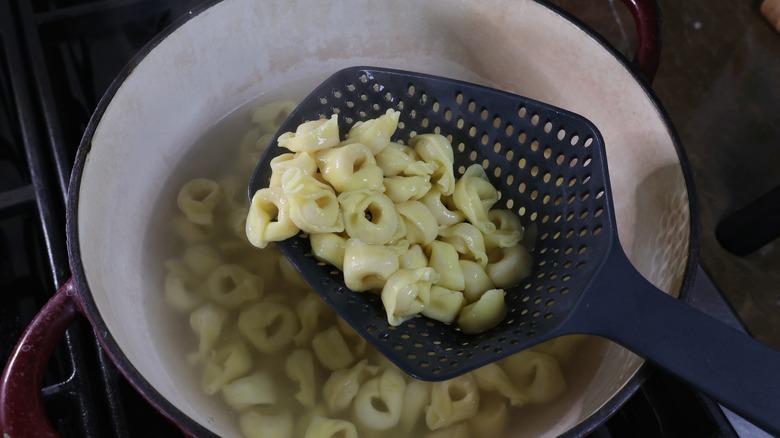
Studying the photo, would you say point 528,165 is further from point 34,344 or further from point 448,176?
point 34,344

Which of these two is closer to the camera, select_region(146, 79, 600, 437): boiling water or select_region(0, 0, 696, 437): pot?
select_region(0, 0, 696, 437): pot

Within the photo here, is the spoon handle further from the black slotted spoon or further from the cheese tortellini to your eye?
the cheese tortellini

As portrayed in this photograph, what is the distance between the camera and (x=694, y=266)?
27.4 inches

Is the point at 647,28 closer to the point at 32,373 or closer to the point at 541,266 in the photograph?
the point at 541,266

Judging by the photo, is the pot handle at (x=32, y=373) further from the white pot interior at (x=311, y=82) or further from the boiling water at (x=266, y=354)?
the boiling water at (x=266, y=354)

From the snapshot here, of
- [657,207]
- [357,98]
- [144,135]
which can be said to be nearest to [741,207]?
[657,207]

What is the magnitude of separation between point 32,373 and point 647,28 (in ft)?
2.73

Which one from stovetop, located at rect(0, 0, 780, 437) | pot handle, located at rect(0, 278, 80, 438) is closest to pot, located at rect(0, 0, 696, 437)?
pot handle, located at rect(0, 278, 80, 438)

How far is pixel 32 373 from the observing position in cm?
63

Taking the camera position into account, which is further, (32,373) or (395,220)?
(395,220)

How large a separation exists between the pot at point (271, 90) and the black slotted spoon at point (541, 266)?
0.22 feet

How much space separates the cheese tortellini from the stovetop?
0.85ft

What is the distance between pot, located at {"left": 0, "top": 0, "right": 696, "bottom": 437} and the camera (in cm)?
67

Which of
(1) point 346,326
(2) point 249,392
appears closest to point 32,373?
(2) point 249,392
